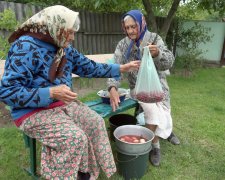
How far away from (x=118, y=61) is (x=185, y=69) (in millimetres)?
5302

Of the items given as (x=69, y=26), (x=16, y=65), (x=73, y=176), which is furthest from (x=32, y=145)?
(x=69, y=26)

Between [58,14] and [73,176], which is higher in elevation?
[58,14]

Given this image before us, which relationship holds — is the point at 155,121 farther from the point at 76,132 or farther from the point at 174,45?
the point at 174,45

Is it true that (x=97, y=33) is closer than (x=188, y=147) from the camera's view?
No

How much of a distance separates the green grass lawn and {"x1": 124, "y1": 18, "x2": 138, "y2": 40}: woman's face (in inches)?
59.1

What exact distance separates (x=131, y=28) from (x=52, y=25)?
1144 millimetres

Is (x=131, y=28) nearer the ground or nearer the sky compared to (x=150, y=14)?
nearer the ground

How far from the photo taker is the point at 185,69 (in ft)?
26.4

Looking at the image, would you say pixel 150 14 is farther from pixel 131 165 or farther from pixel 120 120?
pixel 131 165

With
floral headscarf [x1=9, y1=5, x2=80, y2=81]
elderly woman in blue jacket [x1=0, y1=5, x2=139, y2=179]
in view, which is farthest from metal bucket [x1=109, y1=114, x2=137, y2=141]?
floral headscarf [x1=9, y1=5, x2=80, y2=81]

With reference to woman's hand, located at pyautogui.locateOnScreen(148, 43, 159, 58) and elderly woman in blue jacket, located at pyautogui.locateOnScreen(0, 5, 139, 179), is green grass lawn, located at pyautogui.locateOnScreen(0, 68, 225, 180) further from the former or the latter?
woman's hand, located at pyautogui.locateOnScreen(148, 43, 159, 58)

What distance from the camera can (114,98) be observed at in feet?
9.55

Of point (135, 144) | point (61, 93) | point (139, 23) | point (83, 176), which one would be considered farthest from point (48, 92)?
point (139, 23)

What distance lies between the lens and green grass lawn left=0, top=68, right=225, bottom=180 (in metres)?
2.82
